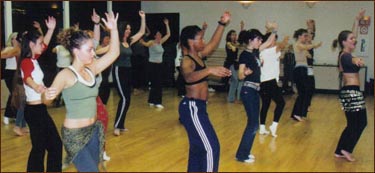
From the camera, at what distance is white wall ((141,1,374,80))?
400 inches

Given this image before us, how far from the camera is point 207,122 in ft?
10.7

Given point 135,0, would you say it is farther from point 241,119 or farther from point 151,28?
point 241,119

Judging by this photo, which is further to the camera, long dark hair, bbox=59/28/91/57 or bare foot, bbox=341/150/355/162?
bare foot, bbox=341/150/355/162

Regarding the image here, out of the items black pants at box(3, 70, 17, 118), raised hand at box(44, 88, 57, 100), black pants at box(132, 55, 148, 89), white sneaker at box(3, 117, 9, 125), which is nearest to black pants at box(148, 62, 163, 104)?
black pants at box(132, 55, 148, 89)

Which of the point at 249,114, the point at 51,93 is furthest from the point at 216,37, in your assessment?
the point at 51,93

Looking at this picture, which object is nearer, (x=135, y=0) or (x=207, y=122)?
(x=207, y=122)

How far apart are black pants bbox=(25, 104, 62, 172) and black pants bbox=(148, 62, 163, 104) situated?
14.3 ft

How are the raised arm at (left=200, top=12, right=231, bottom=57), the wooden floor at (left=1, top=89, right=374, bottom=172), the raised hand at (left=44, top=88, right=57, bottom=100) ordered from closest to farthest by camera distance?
the raised hand at (left=44, top=88, right=57, bottom=100), the raised arm at (left=200, top=12, right=231, bottom=57), the wooden floor at (left=1, top=89, right=374, bottom=172)

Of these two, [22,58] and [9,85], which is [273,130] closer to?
[22,58]

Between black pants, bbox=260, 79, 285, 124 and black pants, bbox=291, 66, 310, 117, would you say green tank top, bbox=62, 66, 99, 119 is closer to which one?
black pants, bbox=260, 79, 285, 124

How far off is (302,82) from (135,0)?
5.67 meters

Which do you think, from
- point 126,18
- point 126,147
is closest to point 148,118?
point 126,147

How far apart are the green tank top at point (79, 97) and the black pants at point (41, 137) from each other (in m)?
0.90

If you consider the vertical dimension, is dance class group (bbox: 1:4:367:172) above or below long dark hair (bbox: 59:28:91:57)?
below
